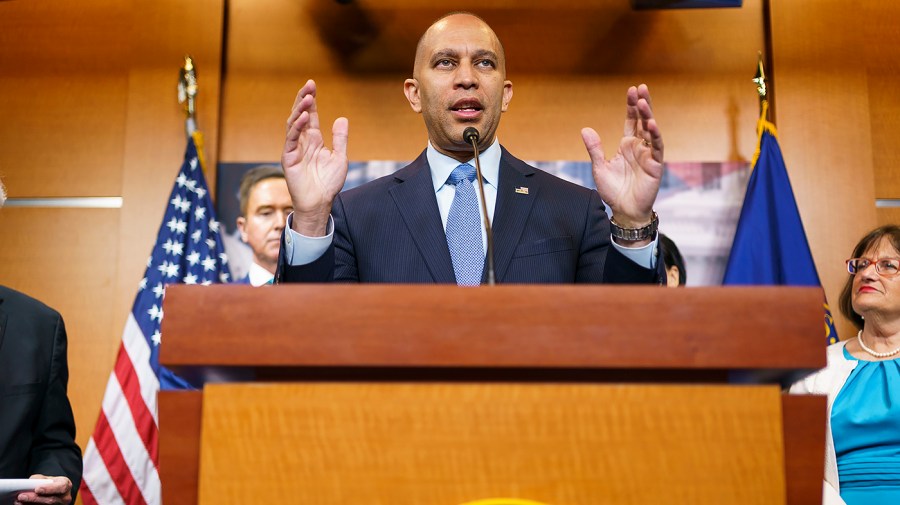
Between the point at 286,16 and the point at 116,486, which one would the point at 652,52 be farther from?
the point at 116,486

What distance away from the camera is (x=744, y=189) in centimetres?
416

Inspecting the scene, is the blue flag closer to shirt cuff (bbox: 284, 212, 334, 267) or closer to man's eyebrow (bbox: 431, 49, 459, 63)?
man's eyebrow (bbox: 431, 49, 459, 63)

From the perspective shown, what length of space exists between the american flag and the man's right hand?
79.1 inches

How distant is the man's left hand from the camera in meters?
2.17

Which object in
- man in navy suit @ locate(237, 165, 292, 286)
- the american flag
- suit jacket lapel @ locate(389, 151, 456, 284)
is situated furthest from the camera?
man in navy suit @ locate(237, 165, 292, 286)

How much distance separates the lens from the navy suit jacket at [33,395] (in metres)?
2.48

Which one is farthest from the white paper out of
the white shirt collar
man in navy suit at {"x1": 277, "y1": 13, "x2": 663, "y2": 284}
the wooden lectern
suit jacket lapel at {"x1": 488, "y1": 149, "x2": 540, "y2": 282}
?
the white shirt collar

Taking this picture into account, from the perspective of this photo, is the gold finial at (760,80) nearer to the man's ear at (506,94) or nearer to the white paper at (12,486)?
the man's ear at (506,94)

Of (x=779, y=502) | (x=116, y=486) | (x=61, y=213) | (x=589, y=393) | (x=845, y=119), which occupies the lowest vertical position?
(x=116, y=486)

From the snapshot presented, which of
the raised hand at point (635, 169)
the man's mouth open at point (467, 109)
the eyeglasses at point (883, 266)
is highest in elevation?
the man's mouth open at point (467, 109)

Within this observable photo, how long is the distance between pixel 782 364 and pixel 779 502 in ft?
0.57

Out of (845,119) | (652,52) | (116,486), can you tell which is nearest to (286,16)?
(652,52)

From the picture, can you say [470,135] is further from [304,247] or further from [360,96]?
[360,96]

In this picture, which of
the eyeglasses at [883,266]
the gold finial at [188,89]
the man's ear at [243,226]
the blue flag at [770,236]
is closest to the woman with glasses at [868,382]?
the eyeglasses at [883,266]
